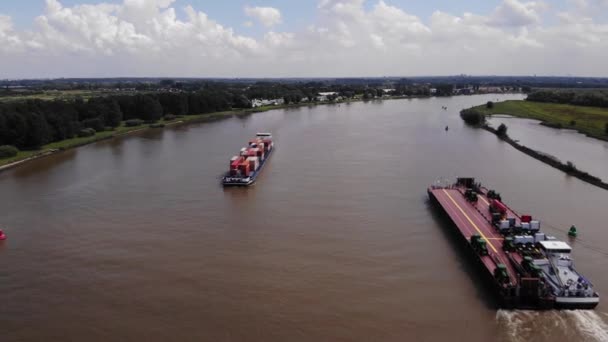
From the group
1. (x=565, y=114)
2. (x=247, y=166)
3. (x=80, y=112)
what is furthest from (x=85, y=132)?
(x=565, y=114)

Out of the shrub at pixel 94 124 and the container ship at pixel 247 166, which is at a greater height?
the shrub at pixel 94 124

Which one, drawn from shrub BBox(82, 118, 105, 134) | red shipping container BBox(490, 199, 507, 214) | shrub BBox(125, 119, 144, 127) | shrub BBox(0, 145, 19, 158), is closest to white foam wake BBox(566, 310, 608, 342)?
red shipping container BBox(490, 199, 507, 214)

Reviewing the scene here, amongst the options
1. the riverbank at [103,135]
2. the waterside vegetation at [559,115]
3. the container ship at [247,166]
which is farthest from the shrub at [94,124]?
the waterside vegetation at [559,115]

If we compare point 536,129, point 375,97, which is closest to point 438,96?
point 375,97

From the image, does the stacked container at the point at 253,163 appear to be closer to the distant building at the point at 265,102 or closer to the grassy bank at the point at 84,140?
the grassy bank at the point at 84,140

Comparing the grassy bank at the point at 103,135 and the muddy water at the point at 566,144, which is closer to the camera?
the muddy water at the point at 566,144

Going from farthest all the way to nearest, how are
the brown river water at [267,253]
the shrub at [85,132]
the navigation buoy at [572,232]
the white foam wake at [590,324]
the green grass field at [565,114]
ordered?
the green grass field at [565,114] < the shrub at [85,132] < the navigation buoy at [572,232] < the brown river water at [267,253] < the white foam wake at [590,324]

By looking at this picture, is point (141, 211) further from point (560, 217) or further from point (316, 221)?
point (560, 217)
